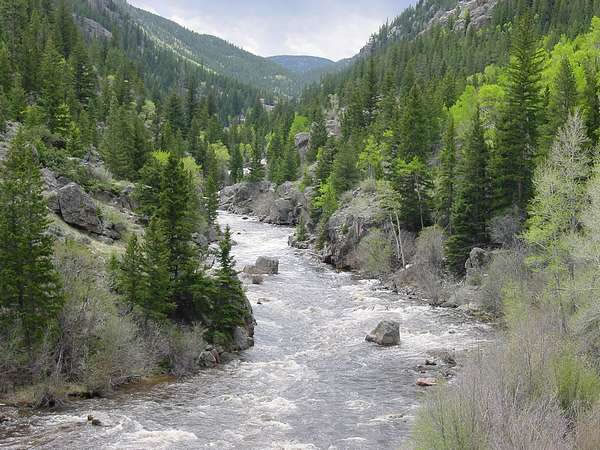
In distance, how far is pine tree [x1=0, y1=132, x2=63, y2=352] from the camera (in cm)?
1948

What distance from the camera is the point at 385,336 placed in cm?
2905

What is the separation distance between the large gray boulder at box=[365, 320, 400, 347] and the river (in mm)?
512

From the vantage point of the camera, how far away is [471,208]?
42.3 m

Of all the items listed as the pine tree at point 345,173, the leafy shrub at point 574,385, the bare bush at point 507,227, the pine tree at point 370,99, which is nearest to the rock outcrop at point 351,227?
the pine tree at point 345,173

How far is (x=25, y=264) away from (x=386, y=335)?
60.2 feet

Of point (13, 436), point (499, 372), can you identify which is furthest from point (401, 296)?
point (13, 436)

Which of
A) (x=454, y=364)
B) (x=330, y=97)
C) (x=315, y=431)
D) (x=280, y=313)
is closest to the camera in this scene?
(x=315, y=431)

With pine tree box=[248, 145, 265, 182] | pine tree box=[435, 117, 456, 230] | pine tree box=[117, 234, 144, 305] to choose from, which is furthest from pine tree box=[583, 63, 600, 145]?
pine tree box=[248, 145, 265, 182]

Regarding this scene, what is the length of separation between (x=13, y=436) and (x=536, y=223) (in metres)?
25.1

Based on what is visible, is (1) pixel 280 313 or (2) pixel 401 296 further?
(2) pixel 401 296

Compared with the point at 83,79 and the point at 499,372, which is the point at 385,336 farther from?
the point at 83,79

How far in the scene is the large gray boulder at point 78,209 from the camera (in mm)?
30984

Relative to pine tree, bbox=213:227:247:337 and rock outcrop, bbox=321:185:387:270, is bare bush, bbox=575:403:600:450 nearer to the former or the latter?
pine tree, bbox=213:227:247:337

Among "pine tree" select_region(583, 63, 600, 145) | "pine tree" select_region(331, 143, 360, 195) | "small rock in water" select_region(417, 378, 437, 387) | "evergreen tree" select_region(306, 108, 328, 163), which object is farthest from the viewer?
"evergreen tree" select_region(306, 108, 328, 163)
